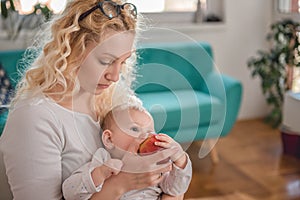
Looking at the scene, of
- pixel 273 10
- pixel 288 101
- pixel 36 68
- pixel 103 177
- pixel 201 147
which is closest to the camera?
pixel 103 177

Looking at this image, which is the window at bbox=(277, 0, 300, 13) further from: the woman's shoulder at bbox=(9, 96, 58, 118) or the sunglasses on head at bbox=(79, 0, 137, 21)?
the woman's shoulder at bbox=(9, 96, 58, 118)

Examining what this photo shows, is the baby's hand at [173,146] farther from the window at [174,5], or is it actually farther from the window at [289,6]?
the window at [289,6]

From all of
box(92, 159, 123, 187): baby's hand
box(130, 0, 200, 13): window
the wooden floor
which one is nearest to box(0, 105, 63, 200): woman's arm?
box(92, 159, 123, 187): baby's hand

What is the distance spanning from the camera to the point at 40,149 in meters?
1.02

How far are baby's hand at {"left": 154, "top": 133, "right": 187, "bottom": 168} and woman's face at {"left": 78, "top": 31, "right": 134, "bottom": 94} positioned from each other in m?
0.19

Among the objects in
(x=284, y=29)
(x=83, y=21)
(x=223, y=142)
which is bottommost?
(x=223, y=142)

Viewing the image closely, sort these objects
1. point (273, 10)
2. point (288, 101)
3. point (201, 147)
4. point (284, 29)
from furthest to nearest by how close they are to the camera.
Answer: point (273, 10)
point (284, 29)
point (288, 101)
point (201, 147)

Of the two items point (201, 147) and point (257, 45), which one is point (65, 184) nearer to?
point (201, 147)

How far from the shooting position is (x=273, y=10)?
11.5 feet

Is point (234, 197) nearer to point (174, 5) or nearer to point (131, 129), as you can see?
point (131, 129)

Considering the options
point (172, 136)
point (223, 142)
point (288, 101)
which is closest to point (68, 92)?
point (172, 136)

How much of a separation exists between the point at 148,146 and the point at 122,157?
Result: 0.27 ft

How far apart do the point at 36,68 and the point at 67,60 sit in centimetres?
9

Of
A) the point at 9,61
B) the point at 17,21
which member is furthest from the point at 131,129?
the point at 17,21
